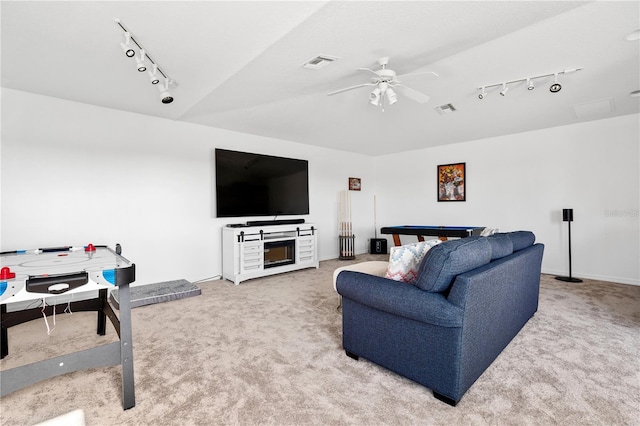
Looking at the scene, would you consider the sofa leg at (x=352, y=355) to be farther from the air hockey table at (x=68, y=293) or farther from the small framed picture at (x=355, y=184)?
the small framed picture at (x=355, y=184)

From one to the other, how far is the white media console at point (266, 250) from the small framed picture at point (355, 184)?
1808mm

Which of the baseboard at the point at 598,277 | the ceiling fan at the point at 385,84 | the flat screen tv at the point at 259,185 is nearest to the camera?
the ceiling fan at the point at 385,84

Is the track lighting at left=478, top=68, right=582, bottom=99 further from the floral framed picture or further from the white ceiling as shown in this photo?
the floral framed picture

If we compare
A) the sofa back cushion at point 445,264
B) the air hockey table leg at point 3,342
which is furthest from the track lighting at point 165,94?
the sofa back cushion at point 445,264

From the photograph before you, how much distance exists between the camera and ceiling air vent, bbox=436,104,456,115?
372 cm

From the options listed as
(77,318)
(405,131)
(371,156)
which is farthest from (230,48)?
(371,156)

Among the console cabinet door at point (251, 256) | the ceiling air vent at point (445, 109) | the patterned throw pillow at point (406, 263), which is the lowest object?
the console cabinet door at point (251, 256)

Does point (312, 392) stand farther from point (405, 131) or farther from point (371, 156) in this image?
point (371, 156)

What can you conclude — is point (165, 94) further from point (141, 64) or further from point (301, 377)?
point (301, 377)

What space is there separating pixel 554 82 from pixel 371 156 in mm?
4195

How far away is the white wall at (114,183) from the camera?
315 cm

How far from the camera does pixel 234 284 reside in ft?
13.8

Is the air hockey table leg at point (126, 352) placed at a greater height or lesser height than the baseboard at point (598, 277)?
greater

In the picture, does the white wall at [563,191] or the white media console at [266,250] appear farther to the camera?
the white media console at [266,250]
